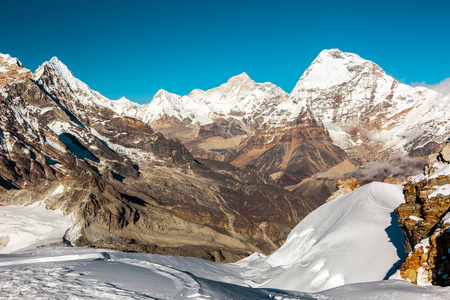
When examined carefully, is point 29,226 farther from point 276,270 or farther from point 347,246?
point 347,246

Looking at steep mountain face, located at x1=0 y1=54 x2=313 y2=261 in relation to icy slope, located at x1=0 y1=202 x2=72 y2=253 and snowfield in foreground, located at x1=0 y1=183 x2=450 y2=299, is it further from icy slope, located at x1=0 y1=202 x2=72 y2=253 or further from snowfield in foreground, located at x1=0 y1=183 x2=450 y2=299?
snowfield in foreground, located at x1=0 y1=183 x2=450 y2=299

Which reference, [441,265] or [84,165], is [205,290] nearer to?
[441,265]

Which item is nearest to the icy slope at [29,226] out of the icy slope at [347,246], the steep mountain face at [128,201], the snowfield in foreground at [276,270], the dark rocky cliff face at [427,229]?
the steep mountain face at [128,201]

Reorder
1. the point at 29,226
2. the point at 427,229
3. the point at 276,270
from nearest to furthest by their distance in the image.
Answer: the point at 427,229 → the point at 276,270 → the point at 29,226

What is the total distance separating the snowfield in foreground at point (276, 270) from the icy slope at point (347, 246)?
62 mm

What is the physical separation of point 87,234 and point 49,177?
60.5m

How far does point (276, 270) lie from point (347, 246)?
30.4ft

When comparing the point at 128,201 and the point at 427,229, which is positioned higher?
the point at 128,201

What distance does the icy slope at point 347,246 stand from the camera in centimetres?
2520

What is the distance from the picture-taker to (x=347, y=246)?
92.7ft

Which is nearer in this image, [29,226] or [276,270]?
[276,270]

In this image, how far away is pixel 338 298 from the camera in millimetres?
18125

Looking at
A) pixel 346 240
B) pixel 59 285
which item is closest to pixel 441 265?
pixel 346 240

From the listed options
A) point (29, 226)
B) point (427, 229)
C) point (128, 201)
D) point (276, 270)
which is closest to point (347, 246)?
point (427, 229)
